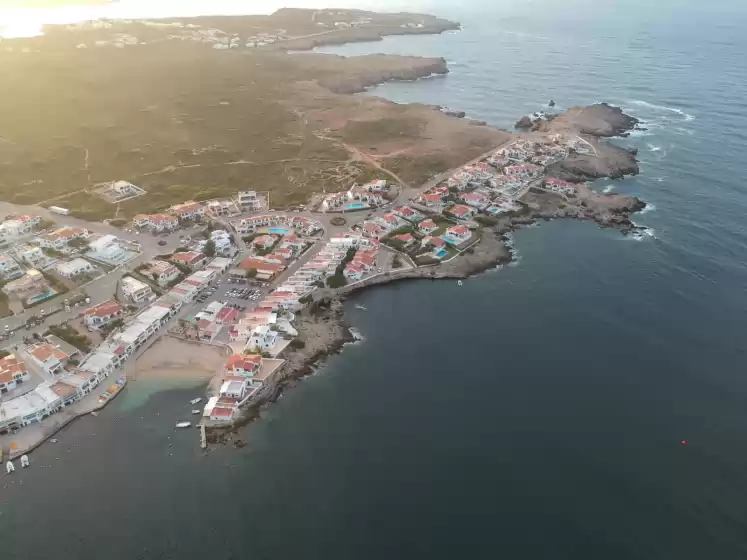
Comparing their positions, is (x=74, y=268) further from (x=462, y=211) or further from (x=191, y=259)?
(x=462, y=211)

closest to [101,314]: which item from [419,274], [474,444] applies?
[419,274]

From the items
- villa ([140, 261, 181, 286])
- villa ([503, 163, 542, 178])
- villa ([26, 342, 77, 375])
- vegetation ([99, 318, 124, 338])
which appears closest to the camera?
villa ([26, 342, 77, 375])

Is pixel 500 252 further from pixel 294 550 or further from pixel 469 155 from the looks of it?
pixel 294 550

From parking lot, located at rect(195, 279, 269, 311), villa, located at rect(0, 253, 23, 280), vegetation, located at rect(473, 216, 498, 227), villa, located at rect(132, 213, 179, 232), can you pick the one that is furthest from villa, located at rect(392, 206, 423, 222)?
villa, located at rect(0, 253, 23, 280)

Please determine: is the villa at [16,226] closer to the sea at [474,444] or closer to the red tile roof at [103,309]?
the red tile roof at [103,309]

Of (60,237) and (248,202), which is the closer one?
(60,237)

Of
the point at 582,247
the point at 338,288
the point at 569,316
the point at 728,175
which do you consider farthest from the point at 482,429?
the point at 728,175

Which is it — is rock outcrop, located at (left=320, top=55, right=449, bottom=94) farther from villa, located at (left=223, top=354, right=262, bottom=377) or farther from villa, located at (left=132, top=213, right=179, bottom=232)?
villa, located at (left=223, top=354, right=262, bottom=377)
